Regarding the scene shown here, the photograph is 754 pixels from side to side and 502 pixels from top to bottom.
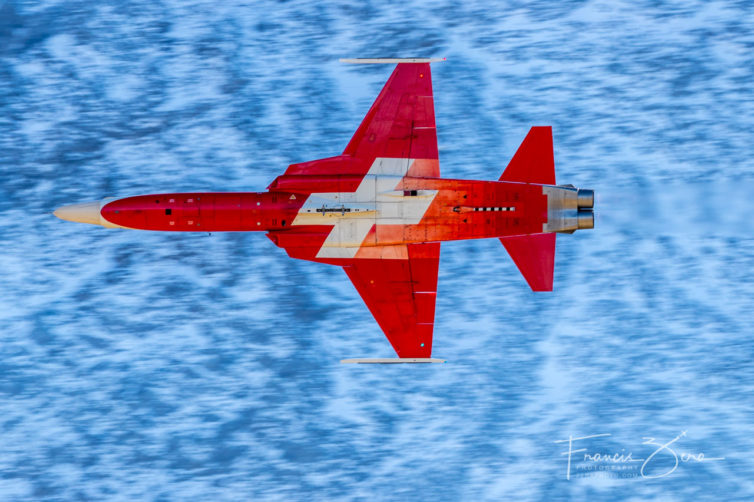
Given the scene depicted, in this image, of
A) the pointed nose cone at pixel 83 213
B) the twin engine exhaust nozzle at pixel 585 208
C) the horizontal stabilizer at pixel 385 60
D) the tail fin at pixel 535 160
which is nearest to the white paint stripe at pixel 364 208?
the tail fin at pixel 535 160

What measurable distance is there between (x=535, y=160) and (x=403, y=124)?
11.8 ft

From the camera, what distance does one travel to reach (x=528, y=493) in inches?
1003

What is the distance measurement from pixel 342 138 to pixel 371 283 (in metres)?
4.32

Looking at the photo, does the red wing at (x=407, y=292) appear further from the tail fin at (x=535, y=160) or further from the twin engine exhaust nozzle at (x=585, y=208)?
the twin engine exhaust nozzle at (x=585, y=208)

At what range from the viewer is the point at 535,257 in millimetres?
24766

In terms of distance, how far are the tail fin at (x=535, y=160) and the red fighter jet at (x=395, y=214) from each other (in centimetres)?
3

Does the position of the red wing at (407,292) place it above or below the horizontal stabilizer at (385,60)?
below

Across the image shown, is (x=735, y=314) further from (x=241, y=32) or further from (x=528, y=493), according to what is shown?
(x=241, y=32)

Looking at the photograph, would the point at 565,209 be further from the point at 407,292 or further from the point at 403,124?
the point at 403,124

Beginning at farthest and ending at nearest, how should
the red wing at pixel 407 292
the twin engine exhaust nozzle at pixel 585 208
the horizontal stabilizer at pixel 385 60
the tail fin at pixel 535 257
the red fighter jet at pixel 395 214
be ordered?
the horizontal stabilizer at pixel 385 60 < the red wing at pixel 407 292 < the tail fin at pixel 535 257 < the twin engine exhaust nozzle at pixel 585 208 < the red fighter jet at pixel 395 214

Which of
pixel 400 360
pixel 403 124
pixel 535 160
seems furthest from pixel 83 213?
pixel 535 160

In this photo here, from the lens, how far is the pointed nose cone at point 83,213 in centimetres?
2462

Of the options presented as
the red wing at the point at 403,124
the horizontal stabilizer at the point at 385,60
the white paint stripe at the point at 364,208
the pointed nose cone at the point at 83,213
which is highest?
the horizontal stabilizer at the point at 385,60

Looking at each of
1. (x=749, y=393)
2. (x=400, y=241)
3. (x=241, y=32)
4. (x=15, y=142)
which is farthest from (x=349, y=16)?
(x=749, y=393)
